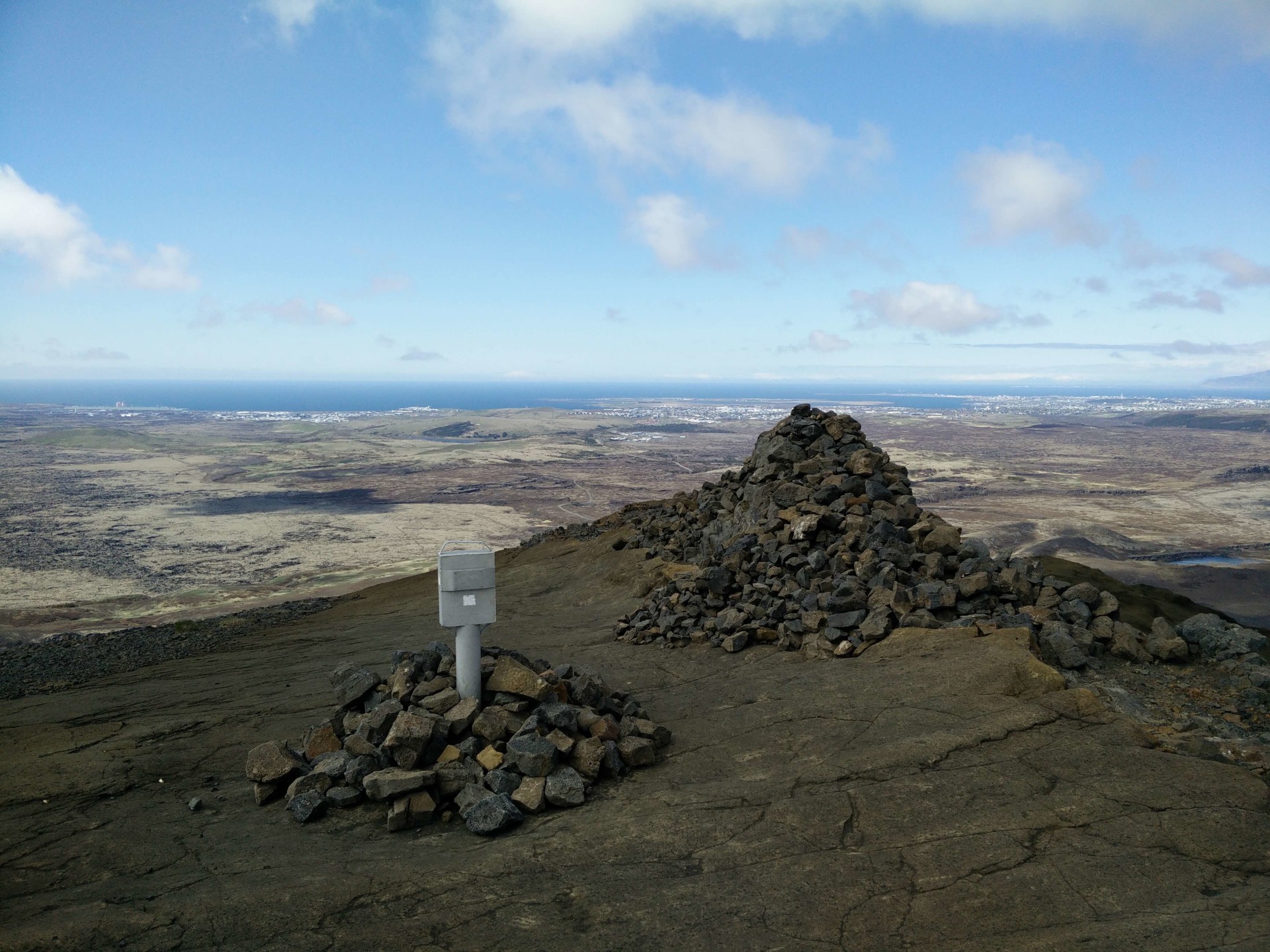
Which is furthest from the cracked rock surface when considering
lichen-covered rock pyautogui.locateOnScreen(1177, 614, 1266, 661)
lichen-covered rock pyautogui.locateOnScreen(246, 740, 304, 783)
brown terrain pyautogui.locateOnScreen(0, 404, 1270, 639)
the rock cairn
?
brown terrain pyautogui.locateOnScreen(0, 404, 1270, 639)

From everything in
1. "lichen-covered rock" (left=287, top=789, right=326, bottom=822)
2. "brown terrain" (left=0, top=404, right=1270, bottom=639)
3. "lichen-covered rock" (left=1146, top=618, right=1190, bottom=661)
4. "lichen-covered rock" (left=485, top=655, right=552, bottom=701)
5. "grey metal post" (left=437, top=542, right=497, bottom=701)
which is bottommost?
"brown terrain" (left=0, top=404, right=1270, bottom=639)

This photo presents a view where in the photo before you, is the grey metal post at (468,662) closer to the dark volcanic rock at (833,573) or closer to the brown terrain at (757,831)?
the brown terrain at (757,831)

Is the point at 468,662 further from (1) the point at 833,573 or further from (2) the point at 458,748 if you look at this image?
(1) the point at 833,573

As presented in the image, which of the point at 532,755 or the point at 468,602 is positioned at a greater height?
the point at 468,602

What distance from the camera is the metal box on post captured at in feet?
25.5

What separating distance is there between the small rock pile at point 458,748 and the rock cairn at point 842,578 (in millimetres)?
3970

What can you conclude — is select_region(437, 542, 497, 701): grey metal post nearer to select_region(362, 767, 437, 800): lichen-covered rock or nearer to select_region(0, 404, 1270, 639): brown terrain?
select_region(362, 767, 437, 800): lichen-covered rock

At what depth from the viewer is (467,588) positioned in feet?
25.7

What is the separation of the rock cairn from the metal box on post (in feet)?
16.4

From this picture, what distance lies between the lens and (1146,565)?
34.2 m

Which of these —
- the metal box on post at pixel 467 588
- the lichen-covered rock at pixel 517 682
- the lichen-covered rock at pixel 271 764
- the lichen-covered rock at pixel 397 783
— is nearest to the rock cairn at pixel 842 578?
the lichen-covered rock at pixel 517 682

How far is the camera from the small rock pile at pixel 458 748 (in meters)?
6.77

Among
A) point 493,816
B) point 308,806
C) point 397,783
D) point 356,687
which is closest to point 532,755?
point 493,816

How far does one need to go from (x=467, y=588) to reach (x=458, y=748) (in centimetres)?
156
